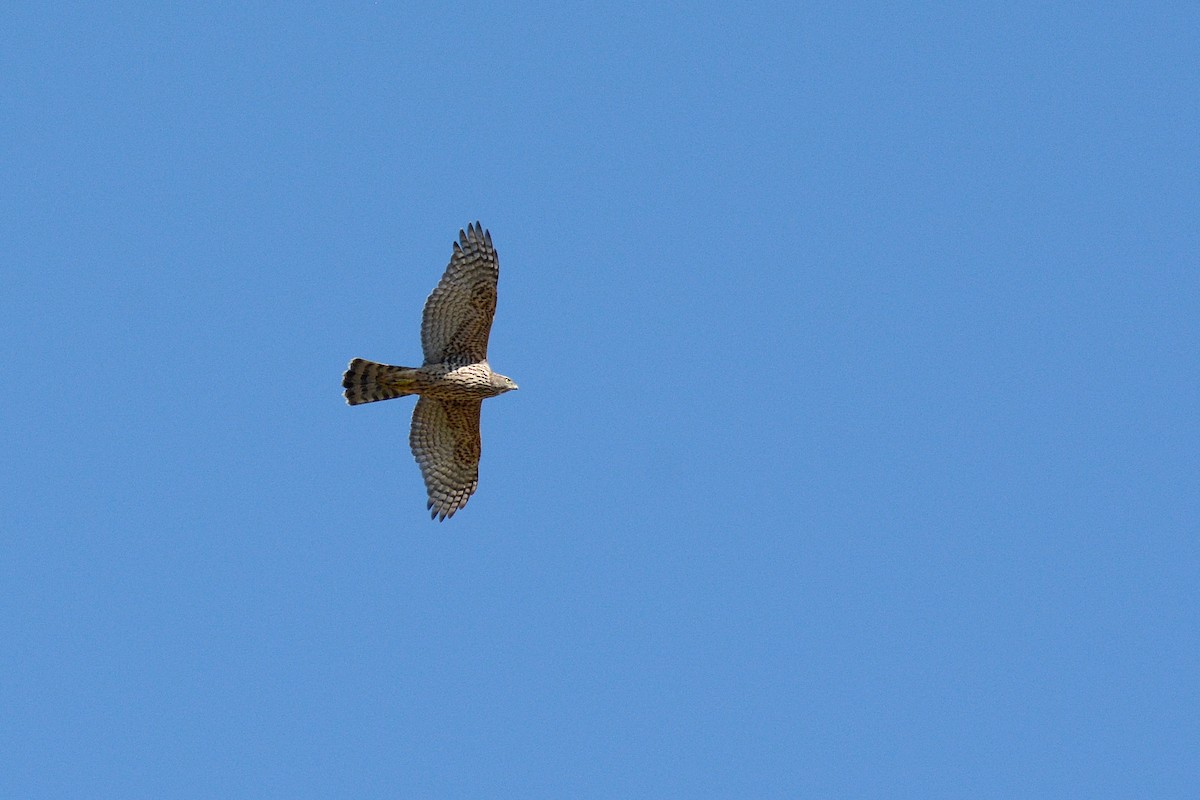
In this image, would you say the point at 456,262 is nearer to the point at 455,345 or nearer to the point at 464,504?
the point at 455,345

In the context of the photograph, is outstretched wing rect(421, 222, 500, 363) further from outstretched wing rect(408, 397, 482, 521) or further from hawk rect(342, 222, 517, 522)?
outstretched wing rect(408, 397, 482, 521)

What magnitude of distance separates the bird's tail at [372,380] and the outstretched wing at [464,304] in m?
0.38

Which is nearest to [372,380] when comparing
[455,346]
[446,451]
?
[455,346]

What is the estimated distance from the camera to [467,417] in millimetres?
23859

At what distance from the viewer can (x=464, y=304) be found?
22719mm

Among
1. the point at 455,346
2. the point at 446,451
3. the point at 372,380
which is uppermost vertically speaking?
the point at 455,346

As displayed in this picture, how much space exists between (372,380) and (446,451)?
1.94m

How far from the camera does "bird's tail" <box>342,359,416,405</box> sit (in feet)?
74.4

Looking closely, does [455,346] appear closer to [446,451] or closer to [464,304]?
[464,304]

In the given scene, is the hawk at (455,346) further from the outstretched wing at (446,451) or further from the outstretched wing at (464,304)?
the outstretched wing at (446,451)

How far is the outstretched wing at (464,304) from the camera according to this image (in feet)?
74.4

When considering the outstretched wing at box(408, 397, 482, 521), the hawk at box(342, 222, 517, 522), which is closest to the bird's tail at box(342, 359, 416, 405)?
the hawk at box(342, 222, 517, 522)

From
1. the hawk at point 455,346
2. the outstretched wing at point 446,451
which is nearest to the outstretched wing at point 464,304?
Result: the hawk at point 455,346

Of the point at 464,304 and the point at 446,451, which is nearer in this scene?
the point at 464,304
